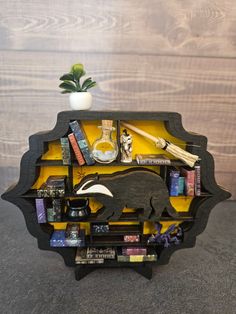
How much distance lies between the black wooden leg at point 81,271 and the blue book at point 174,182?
0.65 m

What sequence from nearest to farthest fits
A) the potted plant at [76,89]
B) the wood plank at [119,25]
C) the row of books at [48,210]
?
the potted plant at [76,89]
the row of books at [48,210]
the wood plank at [119,25]

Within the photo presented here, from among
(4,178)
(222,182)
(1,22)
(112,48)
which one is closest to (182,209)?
(222,182)

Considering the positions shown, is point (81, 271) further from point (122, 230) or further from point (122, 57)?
point (122, 57)

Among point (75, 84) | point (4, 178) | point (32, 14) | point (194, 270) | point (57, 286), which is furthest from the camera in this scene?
point (4, 178)

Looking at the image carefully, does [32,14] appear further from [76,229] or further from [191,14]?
[76,229]

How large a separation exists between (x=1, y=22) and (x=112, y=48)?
2.78 feet

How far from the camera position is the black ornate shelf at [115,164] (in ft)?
2.88

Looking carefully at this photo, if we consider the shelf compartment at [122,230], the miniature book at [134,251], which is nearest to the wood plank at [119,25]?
the shelf compartment at [122,230]

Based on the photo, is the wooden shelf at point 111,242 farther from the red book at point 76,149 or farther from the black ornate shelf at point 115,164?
the red book at point 76,149

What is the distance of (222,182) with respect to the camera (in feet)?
6.19

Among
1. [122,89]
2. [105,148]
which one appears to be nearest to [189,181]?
[105,148]

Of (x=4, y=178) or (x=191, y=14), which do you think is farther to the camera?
(x=4, y=178)

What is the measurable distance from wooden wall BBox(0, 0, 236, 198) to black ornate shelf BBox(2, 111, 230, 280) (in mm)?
808

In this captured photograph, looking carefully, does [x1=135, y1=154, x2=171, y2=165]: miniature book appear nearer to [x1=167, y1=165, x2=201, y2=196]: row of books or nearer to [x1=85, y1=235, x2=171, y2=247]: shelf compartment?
[x1=167, y1=165, x2=201, y2=196]: row of books
